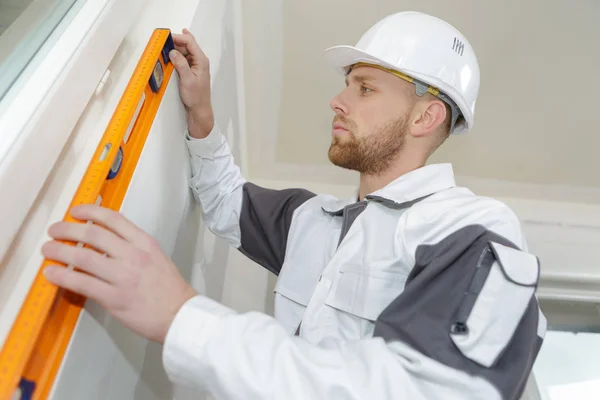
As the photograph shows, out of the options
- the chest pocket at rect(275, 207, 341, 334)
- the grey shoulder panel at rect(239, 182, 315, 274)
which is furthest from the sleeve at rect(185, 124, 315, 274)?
the chest pocket at rect(275, 207, 341, 334)

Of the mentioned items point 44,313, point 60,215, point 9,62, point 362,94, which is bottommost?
point 44,313

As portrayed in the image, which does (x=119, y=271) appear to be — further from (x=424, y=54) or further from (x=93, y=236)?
(x=424, y=54)

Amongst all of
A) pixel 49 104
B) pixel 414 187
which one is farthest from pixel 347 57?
pixel 49 104

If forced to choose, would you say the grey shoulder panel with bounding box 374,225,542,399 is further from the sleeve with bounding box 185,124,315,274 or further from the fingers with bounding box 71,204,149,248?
the sleeve with bounding box 185,124,315,274

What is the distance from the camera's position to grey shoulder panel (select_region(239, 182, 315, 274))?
4.04 ft

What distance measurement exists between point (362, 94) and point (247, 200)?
0.41m

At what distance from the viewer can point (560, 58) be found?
160cm

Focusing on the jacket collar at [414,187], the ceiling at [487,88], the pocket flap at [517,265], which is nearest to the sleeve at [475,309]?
the pocket flap at [517,265]

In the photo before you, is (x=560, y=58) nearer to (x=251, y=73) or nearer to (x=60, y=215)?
(x=251, y=73)

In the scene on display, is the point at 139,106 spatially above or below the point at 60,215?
above

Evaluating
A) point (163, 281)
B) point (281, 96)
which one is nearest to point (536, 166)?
point (281, 96)

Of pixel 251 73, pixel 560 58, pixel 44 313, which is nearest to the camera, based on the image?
pixel 44 313

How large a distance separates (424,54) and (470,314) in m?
0.65

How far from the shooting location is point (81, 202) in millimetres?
587
